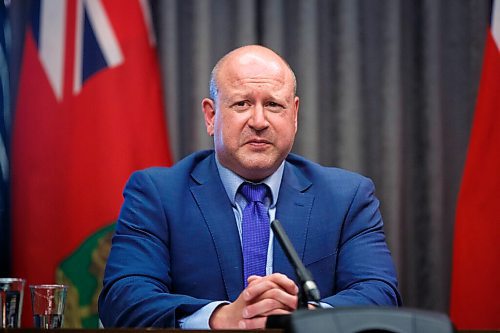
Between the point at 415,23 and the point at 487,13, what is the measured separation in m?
0.33

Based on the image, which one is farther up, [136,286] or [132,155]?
[132,155]

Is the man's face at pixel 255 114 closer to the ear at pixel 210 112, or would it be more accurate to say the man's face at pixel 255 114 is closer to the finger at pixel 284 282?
the ear at pixel 210 112

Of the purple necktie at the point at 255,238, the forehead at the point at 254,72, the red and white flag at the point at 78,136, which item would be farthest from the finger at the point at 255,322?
the red and white flag at the point at 78,136

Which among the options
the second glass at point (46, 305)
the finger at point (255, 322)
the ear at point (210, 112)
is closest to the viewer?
the second glass at point (46, 305)

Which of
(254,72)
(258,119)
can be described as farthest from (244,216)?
(254,72)

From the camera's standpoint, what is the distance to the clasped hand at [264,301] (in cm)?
199

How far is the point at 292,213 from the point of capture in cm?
245

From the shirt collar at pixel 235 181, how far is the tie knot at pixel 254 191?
2cm

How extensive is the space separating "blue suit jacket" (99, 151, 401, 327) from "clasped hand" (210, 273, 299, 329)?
21cm

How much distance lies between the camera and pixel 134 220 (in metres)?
2.38

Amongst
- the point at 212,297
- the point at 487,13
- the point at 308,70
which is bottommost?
the point at 212,297

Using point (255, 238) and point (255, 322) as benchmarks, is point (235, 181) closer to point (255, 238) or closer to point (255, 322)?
point (255, 238)

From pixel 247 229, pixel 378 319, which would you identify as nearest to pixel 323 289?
pixel 247 229

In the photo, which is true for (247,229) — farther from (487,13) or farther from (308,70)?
(487,13)
